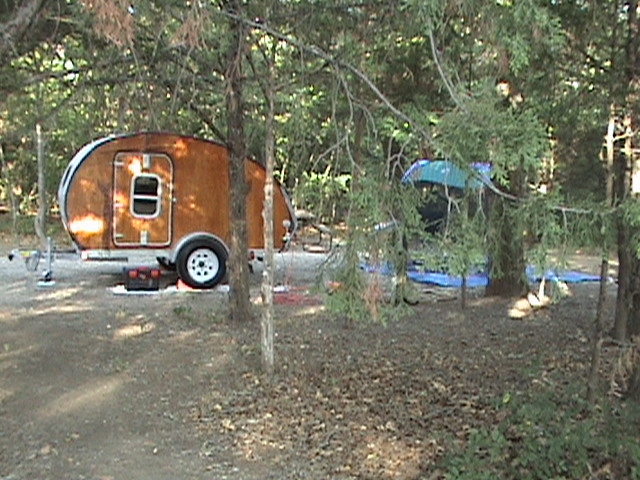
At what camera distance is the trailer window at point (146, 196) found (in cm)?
1180

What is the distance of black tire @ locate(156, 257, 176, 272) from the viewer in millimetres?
12200

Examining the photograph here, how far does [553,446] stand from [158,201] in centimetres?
860

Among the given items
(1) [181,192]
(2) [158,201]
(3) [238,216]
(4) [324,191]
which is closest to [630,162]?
(4) [324,191]

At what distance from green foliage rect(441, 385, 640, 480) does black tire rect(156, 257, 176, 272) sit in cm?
774

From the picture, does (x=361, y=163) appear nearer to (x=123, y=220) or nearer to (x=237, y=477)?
(x=237, y=477)

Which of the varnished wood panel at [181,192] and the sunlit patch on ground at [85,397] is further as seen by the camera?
the varnished wood panel at [181,192]

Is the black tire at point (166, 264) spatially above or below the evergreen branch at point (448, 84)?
below

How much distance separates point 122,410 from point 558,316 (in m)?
6.27

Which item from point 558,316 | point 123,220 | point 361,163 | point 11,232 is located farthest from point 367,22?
point 11,232

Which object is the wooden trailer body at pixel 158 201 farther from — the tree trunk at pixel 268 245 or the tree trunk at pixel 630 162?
the tree trunk at pixel 630 162

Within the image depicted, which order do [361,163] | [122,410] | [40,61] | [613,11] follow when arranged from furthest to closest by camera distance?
[40,61] → [613,11] → [122,410] → [361,163]

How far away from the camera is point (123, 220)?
1173cm

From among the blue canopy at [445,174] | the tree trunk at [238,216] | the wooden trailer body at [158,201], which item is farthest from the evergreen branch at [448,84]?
the wooden trailer body at [158,201]

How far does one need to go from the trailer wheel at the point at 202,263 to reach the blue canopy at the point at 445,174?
7573 millimetres
